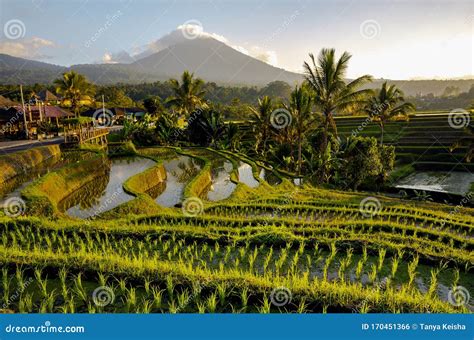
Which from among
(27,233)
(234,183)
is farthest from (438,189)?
(27,233)

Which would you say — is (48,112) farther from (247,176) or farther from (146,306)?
(146,306)

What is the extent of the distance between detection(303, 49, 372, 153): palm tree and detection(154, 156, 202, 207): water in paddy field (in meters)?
7.89

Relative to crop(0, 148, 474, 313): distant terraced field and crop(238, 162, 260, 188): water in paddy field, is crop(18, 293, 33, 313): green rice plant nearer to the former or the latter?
crop(0, 148, 474, 313): distant terraced field

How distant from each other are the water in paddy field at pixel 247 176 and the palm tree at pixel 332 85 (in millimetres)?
5378

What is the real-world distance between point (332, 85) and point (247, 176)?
6.80m

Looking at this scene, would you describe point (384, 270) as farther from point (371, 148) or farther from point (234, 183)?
point (371, 148)

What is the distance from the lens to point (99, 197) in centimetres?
1294

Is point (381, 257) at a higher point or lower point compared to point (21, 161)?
lower

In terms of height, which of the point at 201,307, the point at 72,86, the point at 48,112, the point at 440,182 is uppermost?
the point at 72,86

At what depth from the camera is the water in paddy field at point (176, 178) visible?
13.6 meters

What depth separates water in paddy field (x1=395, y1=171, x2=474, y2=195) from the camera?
22469mm

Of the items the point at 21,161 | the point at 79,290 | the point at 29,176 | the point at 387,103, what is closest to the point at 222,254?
the point at 79,290

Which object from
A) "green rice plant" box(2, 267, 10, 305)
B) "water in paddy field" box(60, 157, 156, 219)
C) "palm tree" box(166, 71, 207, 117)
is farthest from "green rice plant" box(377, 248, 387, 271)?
"palm tree" box(166, 71, 207, 117)

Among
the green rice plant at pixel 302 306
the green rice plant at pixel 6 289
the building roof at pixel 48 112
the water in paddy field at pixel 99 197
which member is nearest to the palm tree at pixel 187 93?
the building roof at pixel 48 112
